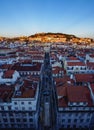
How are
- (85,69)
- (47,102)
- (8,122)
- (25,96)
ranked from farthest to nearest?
(85,69), (47,102), (8,122), (25,96)

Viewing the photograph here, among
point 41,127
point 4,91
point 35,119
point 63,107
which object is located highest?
point 4,91

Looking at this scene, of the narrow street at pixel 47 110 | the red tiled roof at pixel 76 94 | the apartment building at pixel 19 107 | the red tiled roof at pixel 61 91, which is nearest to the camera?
the apartment building at pixel 19 107

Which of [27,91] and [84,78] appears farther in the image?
[84,78]

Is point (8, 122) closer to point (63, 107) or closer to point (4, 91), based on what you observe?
point (4, 91)

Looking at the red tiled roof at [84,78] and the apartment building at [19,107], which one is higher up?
the red tiled roof at [84,78]

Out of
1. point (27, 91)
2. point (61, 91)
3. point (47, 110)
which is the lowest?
point (47, 110)

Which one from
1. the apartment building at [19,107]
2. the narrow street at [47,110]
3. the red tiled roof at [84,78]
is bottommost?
the narrow street at [47,110]

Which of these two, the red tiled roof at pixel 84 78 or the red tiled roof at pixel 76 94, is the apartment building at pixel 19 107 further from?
the red tiled roof at pixel 84 78

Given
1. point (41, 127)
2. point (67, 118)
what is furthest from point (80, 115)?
point (41, 127)

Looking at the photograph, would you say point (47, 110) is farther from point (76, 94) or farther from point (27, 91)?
point (76, 94)

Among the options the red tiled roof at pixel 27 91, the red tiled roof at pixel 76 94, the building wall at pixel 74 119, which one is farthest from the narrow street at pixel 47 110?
the red tiled roof at pixel 27 91

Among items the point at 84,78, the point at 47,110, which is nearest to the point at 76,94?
the point at 47,110
